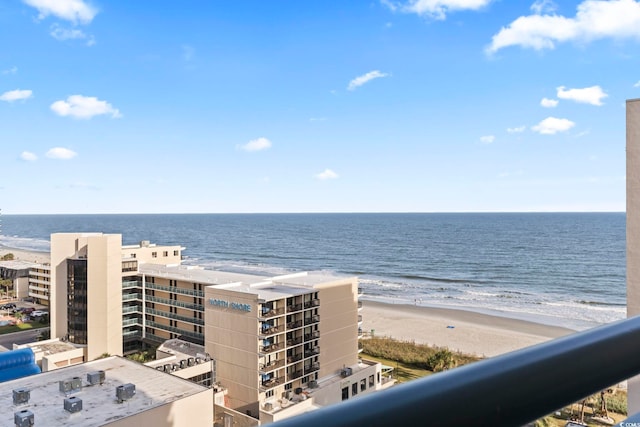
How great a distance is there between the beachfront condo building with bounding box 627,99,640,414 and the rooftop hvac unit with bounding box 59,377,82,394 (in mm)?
11173

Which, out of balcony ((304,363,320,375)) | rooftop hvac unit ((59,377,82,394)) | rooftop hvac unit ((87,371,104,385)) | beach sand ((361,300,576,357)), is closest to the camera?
rooftop hvac unit ((59,377,82,394))

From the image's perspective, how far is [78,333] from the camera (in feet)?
77.5

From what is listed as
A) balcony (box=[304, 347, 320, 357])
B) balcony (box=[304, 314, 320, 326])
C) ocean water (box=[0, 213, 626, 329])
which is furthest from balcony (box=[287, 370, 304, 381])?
ocean water (box=[0, 213, 626, 329])

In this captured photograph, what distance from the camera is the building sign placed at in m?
18.6

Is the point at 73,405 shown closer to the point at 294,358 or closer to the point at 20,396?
the point at 20,396

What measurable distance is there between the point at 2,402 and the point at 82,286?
14625mm

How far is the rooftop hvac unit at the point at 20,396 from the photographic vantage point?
33.4 ft

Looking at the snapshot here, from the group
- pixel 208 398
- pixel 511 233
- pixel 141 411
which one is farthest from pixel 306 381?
pixel 511 233

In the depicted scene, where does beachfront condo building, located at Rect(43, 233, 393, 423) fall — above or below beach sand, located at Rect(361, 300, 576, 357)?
above

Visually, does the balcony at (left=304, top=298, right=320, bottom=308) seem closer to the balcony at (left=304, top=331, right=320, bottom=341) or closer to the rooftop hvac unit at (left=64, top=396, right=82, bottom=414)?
the balcony at (left=304, top=331, right=320, bottom=341)

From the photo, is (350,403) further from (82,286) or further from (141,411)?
(82,286)

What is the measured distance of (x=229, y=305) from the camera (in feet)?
63.0

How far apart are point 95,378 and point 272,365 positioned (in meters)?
7.96

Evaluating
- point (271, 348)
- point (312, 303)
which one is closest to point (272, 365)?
point (271, 348)
